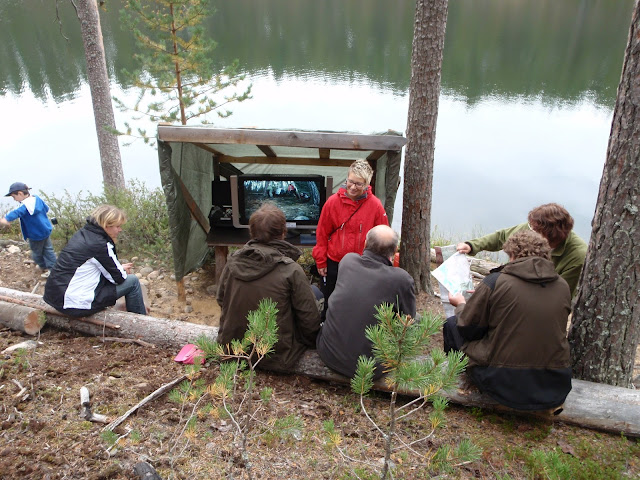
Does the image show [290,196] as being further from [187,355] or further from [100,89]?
[100,89]

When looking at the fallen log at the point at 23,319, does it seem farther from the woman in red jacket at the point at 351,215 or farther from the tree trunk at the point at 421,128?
the tree trunk at the point at 421,128

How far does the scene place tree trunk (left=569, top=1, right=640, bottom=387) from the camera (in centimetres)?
245

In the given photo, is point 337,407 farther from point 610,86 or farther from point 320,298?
point 610,86

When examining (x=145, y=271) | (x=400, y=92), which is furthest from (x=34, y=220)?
(x=400, y=92)

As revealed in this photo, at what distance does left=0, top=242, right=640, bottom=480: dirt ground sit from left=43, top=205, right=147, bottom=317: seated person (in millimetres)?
312

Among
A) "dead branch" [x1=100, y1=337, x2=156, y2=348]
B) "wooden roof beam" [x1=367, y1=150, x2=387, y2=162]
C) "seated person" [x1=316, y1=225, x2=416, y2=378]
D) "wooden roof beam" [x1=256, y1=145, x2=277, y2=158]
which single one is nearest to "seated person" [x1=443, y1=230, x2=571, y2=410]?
"seated person" [x1=316, y1=225, x2=416, y2=378]

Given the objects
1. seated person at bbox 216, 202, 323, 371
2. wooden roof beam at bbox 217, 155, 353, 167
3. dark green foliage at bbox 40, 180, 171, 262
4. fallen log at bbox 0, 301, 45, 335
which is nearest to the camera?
seated person at bbox 216, 202, 323, 371

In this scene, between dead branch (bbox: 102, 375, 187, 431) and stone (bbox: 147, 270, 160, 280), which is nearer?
dead branch (bbox: 102, 375, 187, 431)

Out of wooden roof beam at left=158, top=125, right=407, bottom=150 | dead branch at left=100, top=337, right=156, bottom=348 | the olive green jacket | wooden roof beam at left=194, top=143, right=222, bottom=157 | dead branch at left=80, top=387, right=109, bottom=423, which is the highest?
wooden roof beam at left=158, top=125, right=407, bottom=150

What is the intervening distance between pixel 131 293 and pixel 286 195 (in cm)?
204

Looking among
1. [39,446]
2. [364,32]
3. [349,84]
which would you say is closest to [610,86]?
[349,84]

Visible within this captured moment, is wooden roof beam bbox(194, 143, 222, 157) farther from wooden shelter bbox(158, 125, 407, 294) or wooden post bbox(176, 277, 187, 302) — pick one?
wooden post bbox(176, 277, 187, 302)

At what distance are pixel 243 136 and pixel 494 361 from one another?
110 inches

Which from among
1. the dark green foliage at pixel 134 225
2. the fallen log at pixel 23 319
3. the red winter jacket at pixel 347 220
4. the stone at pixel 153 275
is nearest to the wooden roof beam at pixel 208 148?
the dark green foliage at pixel 134 225
